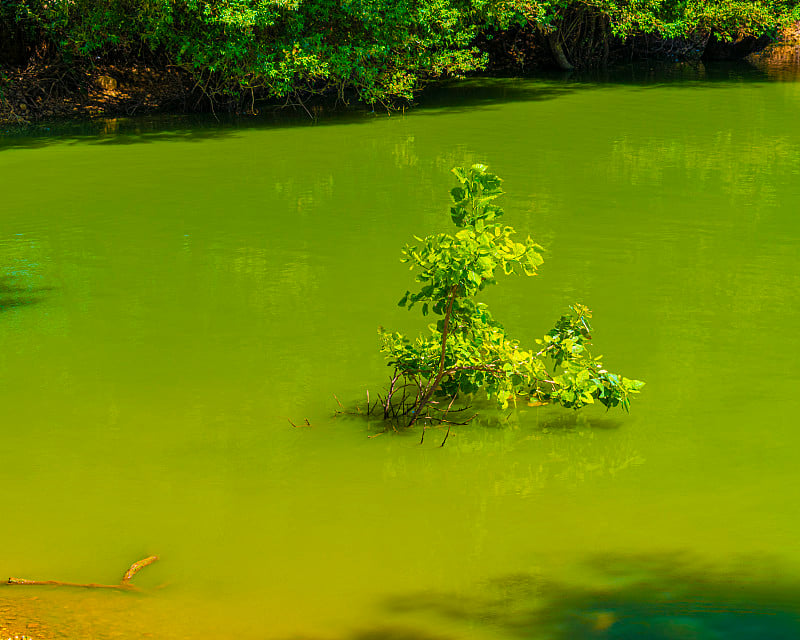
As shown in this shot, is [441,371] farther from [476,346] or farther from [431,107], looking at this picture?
Answer: [431,107]

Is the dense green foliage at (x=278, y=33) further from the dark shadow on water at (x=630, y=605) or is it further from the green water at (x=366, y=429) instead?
the dark shadow on water at (x=630, y=605)

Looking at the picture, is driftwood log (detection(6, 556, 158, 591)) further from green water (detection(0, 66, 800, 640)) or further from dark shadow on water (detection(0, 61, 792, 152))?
dark shadow on water (detection(0, 61, 792, 152))

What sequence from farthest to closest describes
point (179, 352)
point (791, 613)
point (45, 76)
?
1. point (45, 76)
2. point (179, 352)
3. point (791, 613)

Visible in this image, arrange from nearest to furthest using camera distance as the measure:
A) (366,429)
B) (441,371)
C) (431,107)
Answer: (441,371) → (366,429) → (431,107)

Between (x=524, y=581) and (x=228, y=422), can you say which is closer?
(x=524, y=581)

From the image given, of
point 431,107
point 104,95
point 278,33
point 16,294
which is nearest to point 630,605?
point 16,294

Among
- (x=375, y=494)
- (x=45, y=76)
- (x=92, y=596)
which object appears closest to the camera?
(x=92, y=596)

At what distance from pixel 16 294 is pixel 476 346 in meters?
3.99

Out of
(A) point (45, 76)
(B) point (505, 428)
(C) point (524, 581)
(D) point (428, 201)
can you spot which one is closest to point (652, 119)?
(D) point (428, 201)

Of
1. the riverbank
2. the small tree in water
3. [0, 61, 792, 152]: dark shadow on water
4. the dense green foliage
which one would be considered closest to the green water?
the small tree in water

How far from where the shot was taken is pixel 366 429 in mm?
5340

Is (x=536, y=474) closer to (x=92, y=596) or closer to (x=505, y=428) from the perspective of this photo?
(x=505, y=428)

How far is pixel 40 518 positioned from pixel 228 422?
1145 mm

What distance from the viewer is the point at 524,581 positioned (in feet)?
13.2
